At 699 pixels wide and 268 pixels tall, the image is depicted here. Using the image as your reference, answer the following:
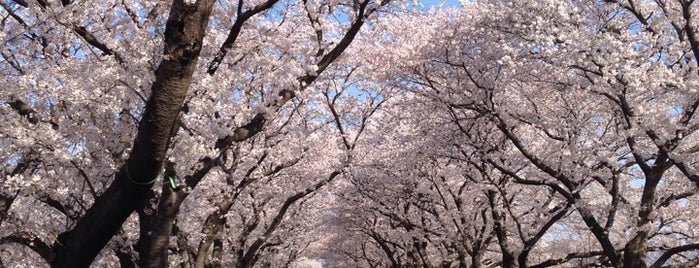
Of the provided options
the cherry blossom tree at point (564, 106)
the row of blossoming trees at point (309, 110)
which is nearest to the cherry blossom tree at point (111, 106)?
the row of blossoming trees at point (309, 110)

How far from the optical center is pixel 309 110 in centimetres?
1927

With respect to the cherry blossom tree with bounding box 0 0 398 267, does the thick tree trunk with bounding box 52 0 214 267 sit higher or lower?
lower

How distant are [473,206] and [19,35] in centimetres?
1516

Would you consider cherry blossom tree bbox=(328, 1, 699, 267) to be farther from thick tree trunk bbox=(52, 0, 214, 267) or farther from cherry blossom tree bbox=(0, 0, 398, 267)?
thick tree trunk bbox=(52, 0, 214, 267)

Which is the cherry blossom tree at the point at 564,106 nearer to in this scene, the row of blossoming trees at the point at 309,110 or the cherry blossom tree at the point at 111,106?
the row of blossoming trees at the point at 309,110

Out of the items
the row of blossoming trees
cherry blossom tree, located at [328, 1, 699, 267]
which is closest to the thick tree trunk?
the row of blossoming trees

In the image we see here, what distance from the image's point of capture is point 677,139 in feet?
35.4

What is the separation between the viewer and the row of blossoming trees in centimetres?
803

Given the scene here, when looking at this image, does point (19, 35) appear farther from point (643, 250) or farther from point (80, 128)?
point (643, 250)

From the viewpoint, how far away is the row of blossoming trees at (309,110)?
8.03 metres

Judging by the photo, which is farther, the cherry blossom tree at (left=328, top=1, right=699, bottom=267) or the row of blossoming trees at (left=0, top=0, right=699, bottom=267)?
the cherry blossom tree at (left=328, top=1, right=699, bottom=267)

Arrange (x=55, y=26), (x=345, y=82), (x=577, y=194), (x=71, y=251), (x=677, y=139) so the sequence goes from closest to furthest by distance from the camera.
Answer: (x=71, y=251) → (x=55, y=26) → (x=677, y=139) → (x=577, y=194) → (x=345, y=82)

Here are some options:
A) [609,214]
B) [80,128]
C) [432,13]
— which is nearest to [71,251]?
[80,128]

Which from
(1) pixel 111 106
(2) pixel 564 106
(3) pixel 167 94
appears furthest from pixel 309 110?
(3) pixel 167 94
